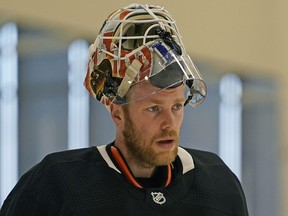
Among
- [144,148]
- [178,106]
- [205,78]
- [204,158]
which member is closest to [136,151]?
[144,148]

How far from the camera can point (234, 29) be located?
15.2 feet

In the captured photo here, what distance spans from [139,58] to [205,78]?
8.69ft

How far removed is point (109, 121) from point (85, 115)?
15cm

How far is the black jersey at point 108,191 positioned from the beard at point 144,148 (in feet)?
0.19

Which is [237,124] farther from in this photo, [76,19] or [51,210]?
[51,210]

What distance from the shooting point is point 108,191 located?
185 cm

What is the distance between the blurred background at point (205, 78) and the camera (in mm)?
3357

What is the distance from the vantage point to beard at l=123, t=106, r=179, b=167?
72.3 inches

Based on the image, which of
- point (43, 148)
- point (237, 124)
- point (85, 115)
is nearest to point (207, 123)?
point (237, 124)

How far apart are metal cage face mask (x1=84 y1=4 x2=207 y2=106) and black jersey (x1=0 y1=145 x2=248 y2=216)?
0.16 m

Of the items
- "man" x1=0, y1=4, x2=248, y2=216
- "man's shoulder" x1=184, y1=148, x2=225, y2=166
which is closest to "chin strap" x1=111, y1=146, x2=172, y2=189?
"man" x1=0, y1=4, x2=248, y2=216

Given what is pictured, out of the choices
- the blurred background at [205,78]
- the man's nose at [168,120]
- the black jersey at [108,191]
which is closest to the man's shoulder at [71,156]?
the black jersey at [108,191]

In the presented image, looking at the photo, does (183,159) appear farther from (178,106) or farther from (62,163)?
(62,163)

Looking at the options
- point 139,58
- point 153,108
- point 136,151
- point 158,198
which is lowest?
point 158,198
